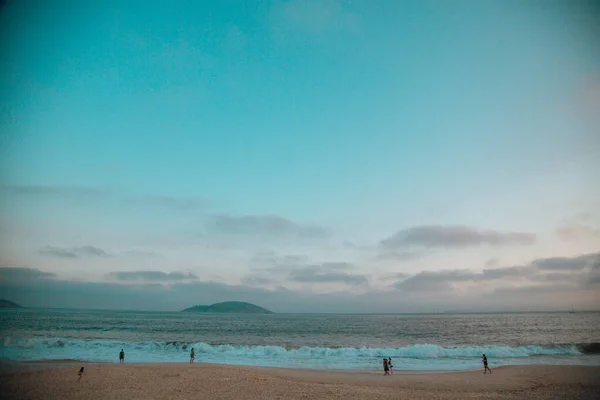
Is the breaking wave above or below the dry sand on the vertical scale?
below

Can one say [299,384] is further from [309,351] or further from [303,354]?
[309,351]

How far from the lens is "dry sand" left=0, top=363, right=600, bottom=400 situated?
1809cm

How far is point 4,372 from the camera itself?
31.5 feet

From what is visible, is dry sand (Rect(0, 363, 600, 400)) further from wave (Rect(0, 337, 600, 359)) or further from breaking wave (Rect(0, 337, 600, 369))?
wave (Rect(0, 337, 600, 359))

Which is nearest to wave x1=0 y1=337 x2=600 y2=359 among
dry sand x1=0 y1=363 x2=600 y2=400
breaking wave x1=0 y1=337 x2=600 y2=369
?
breaking wave x1=0 y1=337 x2=600 y2=369

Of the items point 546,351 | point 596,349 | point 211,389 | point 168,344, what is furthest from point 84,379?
point 596,349

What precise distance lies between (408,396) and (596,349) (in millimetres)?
40126

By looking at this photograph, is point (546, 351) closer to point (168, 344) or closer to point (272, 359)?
point (272, 359)

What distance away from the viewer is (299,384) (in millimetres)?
21094

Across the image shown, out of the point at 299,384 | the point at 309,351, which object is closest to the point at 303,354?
the point at 309,351

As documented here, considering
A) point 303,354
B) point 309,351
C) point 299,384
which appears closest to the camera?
point 299,384

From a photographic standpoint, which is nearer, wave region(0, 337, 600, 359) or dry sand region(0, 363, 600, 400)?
dry sand region(0, 363, 600, 400)

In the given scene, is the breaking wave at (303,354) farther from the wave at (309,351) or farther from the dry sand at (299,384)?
the dry sand at (299,384)

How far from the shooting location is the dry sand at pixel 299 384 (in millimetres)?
18094
